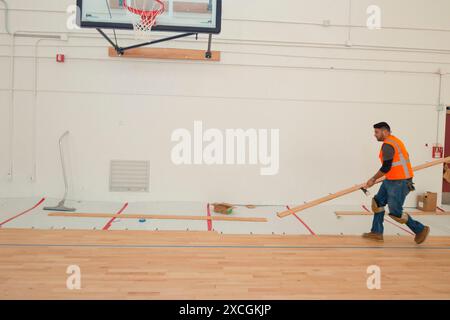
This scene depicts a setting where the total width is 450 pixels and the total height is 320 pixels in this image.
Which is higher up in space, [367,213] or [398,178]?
[398,178]

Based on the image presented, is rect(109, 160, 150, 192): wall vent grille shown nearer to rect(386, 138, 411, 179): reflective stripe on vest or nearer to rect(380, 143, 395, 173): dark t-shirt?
rect(380, 143, 395, 173): dark t-shirt

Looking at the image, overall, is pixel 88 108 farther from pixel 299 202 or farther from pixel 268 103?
pixel 299 202

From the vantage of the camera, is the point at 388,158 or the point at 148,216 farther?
the point at 148,216

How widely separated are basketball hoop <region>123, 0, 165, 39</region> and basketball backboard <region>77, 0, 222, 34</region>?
6 cm

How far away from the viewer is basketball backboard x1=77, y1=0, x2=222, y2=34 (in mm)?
4660

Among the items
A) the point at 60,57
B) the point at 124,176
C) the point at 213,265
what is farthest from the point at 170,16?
the point at 213,265

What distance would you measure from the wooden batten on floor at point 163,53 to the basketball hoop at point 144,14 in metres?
1.17

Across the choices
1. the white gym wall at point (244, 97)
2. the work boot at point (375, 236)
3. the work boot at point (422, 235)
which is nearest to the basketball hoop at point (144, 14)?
the white gym wall at point (244, 97)

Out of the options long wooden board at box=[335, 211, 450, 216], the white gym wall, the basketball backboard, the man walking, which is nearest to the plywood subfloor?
the man walking

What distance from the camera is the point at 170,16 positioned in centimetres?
481

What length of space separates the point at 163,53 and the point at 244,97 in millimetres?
1662

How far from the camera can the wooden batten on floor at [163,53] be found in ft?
19.8

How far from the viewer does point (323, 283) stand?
10.2 feet

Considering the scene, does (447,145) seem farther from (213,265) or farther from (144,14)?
(144,14)
